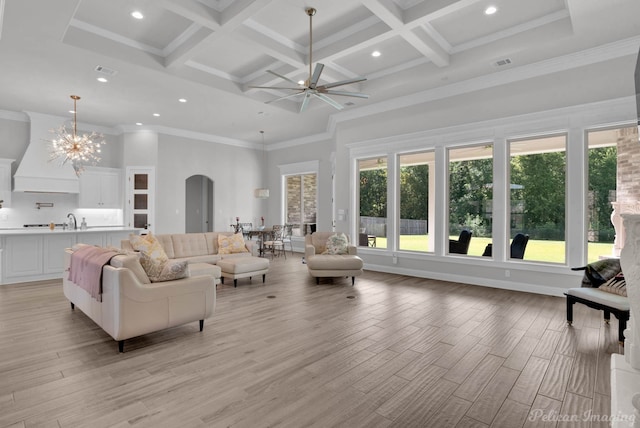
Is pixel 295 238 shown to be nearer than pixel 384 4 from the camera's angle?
No

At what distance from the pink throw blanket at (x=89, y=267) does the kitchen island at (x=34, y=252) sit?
273 centimetres

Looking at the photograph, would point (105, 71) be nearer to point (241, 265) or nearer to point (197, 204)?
point (241, 265)

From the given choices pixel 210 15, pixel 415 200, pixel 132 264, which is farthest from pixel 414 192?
pixel 132 264

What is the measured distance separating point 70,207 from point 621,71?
1121 cm

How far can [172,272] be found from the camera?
3447 millimetres

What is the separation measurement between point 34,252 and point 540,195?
29.0ft

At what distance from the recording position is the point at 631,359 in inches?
85.9

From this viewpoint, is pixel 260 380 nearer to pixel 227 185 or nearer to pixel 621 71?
pixel 621 71

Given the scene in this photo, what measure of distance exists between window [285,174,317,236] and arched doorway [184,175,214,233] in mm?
3180

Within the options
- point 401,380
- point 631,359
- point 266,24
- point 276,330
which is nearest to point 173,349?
point 276,330

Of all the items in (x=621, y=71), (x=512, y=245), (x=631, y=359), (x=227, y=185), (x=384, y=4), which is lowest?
(x=631, y=359)

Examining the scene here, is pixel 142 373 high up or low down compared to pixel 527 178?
down

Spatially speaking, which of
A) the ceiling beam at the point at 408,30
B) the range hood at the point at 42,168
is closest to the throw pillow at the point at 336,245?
the ceiling beam at the point at 408,30

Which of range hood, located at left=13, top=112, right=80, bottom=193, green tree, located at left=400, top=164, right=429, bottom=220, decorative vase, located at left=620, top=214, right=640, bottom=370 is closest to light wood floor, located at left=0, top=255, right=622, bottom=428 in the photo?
decorative vase, located at left=620, top=214, right=640, bottom=370
